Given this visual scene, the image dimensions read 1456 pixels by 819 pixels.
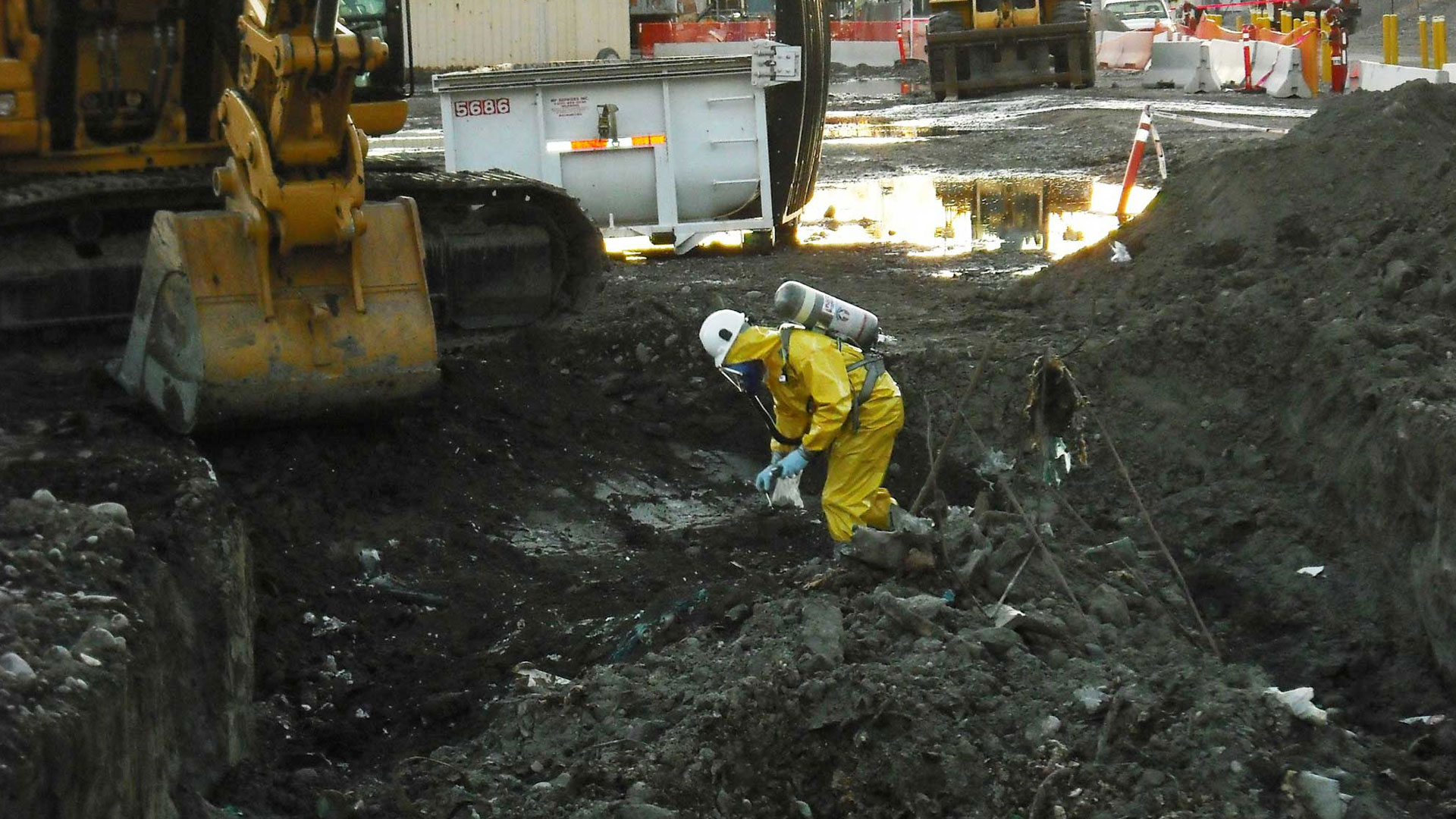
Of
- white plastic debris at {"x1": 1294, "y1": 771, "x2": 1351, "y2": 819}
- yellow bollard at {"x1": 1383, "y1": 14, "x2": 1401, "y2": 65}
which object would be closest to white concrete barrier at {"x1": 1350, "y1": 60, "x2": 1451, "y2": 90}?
yellow bollard at {"x1": 1383, "y1": 14, "x2": 1401, "y2": 65}

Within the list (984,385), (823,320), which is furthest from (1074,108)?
(823,320)

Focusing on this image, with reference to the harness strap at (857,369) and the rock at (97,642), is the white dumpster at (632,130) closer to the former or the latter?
the harness strap at (857,369)

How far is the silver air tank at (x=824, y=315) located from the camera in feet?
25.8

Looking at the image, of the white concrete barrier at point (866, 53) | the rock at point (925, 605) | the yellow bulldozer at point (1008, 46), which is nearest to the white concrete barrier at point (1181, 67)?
the yellow bulldozer at point (1008, 46)

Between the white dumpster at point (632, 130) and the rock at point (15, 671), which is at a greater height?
the white dumpster at point (632, 130)

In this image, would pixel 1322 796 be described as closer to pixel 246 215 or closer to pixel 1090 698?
pixel 1090 698

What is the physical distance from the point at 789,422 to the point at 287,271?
248 centimetres

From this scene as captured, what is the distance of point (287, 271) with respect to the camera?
26.8ft

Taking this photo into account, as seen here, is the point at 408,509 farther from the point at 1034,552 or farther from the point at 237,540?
the point at 1034,552

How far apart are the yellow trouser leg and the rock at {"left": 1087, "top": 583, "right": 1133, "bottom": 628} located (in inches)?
51.2

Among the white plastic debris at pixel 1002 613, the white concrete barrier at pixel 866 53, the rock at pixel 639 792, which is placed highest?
the white concrete barrier at pixel 866 53

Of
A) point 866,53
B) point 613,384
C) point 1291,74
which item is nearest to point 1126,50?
point 1291,74

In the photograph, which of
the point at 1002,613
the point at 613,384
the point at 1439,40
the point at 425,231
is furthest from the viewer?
the point at 1439,40

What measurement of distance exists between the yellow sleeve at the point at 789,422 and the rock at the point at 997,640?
6.49ft
